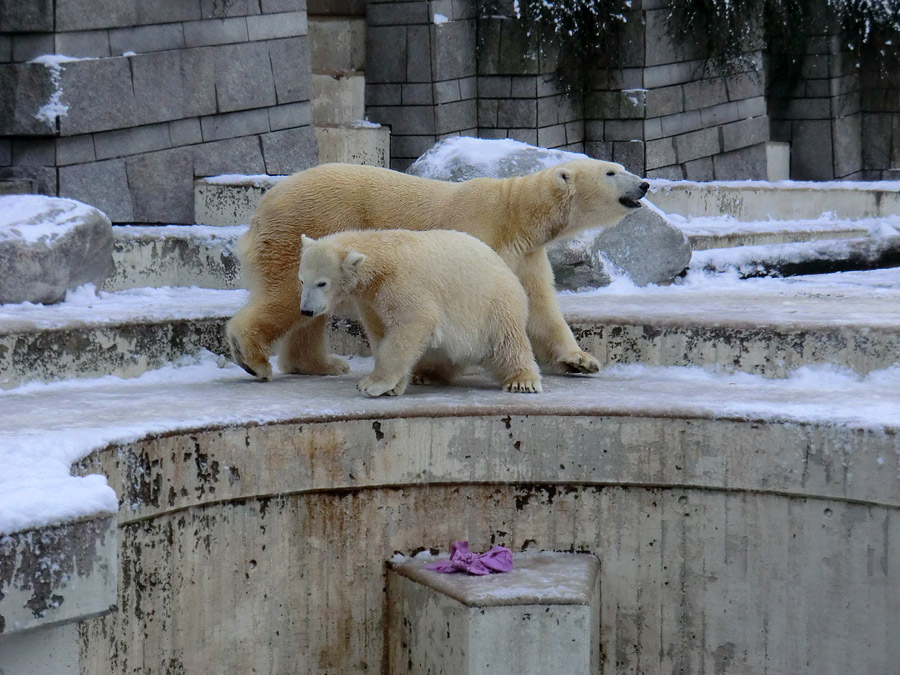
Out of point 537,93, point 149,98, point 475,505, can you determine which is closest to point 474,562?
point 475,505

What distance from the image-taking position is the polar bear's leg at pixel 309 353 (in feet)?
15.6

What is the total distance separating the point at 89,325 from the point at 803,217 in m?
6.92

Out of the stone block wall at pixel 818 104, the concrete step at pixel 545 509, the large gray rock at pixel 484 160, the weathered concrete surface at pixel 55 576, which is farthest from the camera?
the stone block wall at pixel 818 104

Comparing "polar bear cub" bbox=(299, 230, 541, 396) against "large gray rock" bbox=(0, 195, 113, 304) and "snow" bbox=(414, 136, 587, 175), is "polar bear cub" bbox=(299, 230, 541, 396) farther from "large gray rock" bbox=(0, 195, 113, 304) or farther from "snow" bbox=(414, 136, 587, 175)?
"snow" bbox=(414, 136, 587, 175)

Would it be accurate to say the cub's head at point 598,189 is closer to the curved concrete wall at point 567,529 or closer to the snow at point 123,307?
the curved concrete wall at point 567,529

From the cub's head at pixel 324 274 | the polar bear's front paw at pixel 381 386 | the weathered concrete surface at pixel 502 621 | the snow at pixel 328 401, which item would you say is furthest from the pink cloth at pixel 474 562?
the cub's head at pixel 324 274

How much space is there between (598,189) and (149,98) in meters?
3.49

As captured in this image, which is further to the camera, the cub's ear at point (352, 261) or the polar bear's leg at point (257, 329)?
the polar bear's leg at point (257, 329)

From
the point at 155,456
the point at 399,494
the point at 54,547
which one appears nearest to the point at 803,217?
the point at 399,494

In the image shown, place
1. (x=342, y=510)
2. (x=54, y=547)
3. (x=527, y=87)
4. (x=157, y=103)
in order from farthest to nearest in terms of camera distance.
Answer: (x=527, y=87)
(x=157, y=103)
(x=342, y=510)
(x=54, y=547)

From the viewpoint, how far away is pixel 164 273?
243 inches

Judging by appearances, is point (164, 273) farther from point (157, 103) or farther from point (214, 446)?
point (214, 446)

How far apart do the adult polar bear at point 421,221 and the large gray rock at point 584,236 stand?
137cm

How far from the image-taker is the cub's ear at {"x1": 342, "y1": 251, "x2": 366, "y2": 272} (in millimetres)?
3977
